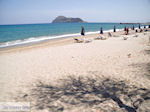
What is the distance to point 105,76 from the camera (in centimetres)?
525

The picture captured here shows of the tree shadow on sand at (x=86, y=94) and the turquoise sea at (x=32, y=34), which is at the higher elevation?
the turquoise sea at (x=32, y=34)

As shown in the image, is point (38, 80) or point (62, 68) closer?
point (38, 80)

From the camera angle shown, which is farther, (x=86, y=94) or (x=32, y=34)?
(x=32, y=34)

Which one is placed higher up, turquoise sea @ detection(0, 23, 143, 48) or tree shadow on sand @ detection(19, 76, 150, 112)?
turquoise sea @ detection(0, 23, 143, 48)

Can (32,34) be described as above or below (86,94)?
above

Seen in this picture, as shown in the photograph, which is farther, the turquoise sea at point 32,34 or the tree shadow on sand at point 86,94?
the turquoise sea at point 32,34

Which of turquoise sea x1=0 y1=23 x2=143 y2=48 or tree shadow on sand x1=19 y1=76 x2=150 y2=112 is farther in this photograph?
turquoise sea x1=0 y1=23 x2=143 y2=48

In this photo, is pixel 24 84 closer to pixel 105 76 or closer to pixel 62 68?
→ pixel 62 68

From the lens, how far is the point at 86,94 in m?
3.90

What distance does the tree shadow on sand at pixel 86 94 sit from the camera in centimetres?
336

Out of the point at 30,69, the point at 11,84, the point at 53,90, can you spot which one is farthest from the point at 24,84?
the point at 30,69

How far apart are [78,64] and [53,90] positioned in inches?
113

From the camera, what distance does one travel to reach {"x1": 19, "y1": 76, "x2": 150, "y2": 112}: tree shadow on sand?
3.36m

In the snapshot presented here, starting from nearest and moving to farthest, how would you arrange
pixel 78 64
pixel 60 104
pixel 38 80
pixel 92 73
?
pixel 60 104 < pixel 38 80 < pixel 92 73 < pixel 78 64
